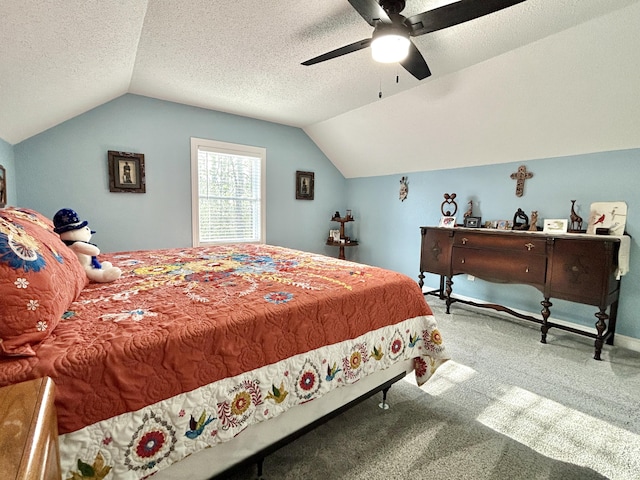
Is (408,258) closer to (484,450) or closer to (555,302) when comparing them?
(555,302)

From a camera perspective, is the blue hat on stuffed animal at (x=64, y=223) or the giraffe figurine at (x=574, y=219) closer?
the blue hat on stuffed animal at (x=64, y=223)

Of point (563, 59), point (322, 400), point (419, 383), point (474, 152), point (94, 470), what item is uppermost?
point (563, 59)

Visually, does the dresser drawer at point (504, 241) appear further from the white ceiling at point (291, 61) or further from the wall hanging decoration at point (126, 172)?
the wall hanging decoration at point (126, 172)

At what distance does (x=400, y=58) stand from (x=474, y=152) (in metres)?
2.11

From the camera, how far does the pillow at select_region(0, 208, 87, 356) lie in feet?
2.65

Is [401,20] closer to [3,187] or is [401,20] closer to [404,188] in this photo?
[404,188]

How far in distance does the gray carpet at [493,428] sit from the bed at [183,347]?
0.24 metres

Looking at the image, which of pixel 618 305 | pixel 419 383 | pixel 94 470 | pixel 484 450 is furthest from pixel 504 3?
pixel 618 305

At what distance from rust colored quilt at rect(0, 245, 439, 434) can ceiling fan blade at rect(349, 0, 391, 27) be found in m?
1.40

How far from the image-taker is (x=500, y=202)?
3447mm

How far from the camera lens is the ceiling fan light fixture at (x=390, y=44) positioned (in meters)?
1.66

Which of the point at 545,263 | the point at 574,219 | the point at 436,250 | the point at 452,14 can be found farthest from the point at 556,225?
the point at 452,14

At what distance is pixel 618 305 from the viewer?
106 inches

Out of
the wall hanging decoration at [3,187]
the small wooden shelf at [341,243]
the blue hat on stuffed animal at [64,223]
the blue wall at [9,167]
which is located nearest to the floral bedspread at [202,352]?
→ the blue hat on stuffed animal at [64,223]
